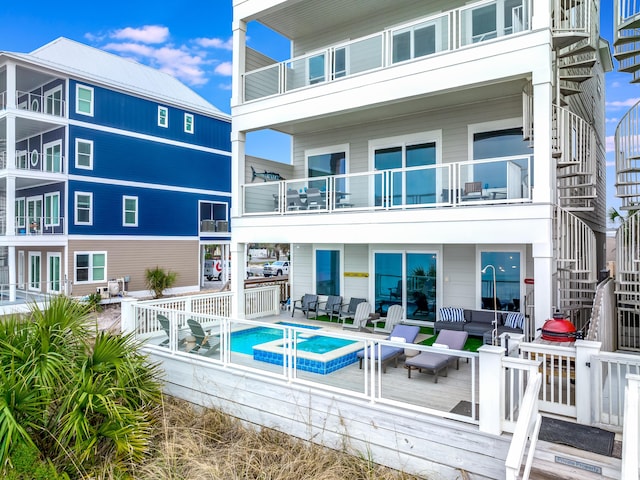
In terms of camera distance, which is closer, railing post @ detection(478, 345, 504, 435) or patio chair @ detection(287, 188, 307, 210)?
railing post @ detection(478, 345, 504, 435)

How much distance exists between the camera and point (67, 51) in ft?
75.8

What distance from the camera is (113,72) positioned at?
2461 cm

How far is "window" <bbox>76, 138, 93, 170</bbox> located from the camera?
828 inches

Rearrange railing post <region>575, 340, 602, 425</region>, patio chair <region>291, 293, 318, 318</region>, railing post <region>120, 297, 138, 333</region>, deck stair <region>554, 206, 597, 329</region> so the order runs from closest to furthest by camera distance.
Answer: railing post <region>575, 340, 602, 425</region>
deck stair <region>554, 206, 597, 329</region>
railing post <region>120, 297, 138, 333</region>
patio chair <region>291, 293, 318, 318</region>

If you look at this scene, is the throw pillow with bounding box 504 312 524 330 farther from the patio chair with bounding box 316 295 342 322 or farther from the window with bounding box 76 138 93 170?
the window with bounding box 76 138 93 170

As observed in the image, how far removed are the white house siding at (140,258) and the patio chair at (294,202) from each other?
46.1ft

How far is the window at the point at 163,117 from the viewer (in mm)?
25047

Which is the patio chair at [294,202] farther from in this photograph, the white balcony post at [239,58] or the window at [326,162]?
the white balcony post at [239,58]

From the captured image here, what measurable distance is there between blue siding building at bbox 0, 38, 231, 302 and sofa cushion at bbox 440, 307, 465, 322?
17.6 m

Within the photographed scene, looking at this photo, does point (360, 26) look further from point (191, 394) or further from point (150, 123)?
point (150, 123)

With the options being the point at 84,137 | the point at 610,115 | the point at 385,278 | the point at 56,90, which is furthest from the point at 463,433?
the point at 610,115

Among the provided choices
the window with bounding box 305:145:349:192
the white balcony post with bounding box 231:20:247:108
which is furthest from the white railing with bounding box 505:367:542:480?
the white balcony post with bounding box 231:20:247:108

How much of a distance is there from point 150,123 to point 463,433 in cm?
2445

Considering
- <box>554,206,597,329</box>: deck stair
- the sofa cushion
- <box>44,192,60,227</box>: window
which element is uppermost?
<box>44,192,60,227</box>: window
